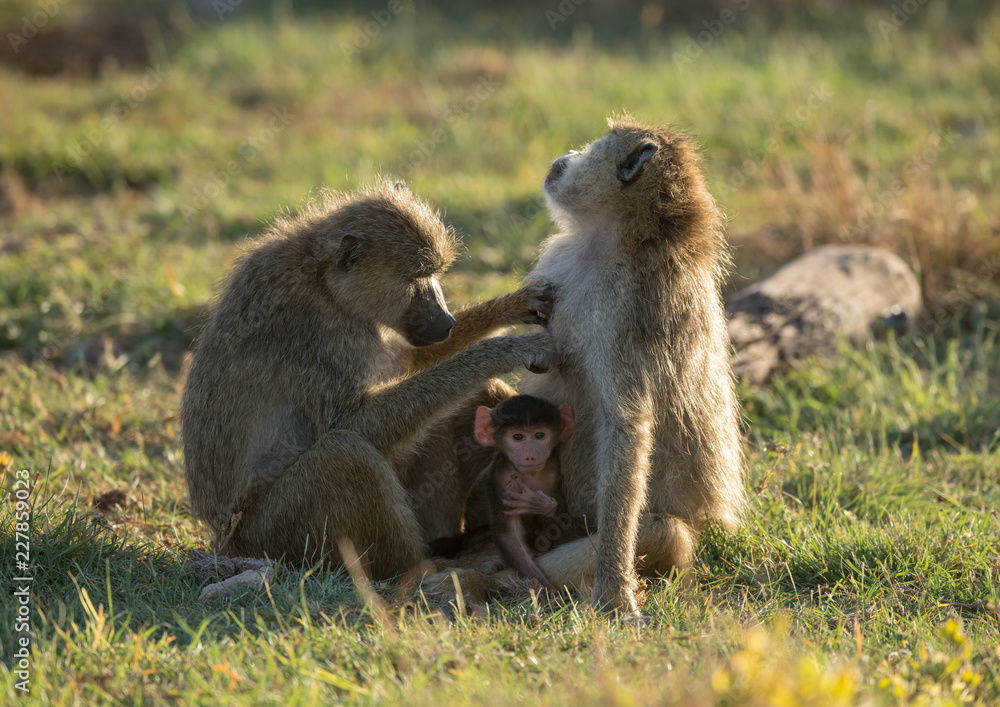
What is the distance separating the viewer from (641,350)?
3461mm

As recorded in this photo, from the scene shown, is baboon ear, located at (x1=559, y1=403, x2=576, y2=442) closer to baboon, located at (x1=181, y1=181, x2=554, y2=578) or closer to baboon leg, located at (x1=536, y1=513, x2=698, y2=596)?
baboon, located at (x1=181, y1=181, x2=554, y2=578)

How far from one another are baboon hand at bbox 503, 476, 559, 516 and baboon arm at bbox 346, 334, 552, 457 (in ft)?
1.21

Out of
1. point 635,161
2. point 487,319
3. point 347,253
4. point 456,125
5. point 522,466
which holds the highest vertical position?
point 456,125

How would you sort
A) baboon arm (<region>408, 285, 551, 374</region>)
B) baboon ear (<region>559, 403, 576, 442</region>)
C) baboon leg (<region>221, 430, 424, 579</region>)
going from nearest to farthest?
baboon leg (<region>221, 430, 424, 579</region>)
baboon ear (<region>559, 403, 576, 442</region>)
baboon arm (<region>408, 285, 551, 374</region>)

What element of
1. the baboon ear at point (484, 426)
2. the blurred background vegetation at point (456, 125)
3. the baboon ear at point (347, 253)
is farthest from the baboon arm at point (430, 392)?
the blurred background vegetation at point (456, 125)

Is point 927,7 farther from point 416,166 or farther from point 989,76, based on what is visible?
point 416,166

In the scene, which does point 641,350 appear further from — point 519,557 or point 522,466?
point 519,557

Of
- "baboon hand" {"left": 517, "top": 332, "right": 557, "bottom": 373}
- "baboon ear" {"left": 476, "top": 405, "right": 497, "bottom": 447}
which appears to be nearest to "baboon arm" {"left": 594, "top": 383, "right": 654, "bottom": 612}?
"baboon hand" {"left": 517, "top": 332, "right": 557, "bottom": 373}

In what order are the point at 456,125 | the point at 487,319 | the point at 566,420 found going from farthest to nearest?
1. the point at 456,125
2. the point at 487,319
3. the point at 566,420

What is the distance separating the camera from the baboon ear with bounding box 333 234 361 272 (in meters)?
3.58

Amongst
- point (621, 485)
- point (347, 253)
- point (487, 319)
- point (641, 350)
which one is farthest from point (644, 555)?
point (347, 253)

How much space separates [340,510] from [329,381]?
18.3 inches

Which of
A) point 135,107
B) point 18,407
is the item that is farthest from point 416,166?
point 18,407

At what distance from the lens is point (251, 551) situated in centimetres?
354
